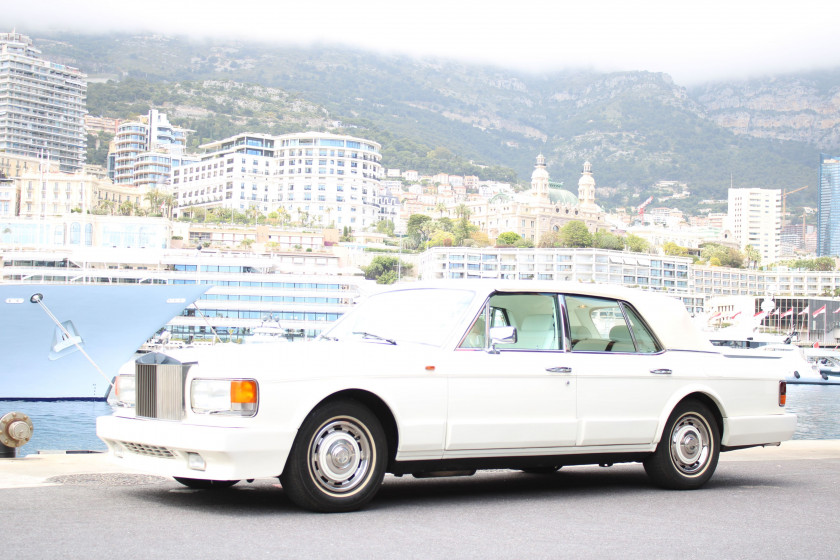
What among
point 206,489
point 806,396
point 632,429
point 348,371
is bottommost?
point 806,396

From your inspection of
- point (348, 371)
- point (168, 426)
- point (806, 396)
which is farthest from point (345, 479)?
point (806, 396)

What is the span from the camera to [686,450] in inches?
A: 297

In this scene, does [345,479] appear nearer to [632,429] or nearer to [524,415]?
[524,415]

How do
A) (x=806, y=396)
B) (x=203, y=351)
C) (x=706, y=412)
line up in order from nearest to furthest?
1. (x=203, y=351)
2. (x=706, y=412)
3. (x=806, y=396)

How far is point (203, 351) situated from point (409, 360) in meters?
1.34

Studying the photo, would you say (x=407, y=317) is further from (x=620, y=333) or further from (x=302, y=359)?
(x=620, y=333)

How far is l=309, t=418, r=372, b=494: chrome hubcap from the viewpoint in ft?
19.0

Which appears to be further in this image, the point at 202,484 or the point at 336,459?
the point at 202,484

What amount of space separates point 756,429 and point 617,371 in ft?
5.51

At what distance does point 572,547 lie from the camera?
506 centimetres

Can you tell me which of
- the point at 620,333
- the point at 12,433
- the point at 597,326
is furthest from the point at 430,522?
the point at 12,433

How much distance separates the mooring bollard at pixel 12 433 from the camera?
29.2 ft

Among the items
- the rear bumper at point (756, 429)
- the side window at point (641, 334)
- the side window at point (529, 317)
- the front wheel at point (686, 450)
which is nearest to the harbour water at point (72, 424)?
the side window at point (529, 317)

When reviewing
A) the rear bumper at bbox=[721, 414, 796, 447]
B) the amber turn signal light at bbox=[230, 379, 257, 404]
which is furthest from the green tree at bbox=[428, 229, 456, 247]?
the amber turn signal light at bbox=[230, 379, 257, 404]
